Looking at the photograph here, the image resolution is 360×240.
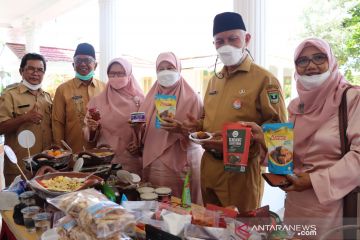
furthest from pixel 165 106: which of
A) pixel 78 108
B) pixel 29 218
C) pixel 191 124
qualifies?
pixel 78 108

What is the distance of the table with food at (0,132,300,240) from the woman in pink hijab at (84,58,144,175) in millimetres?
474

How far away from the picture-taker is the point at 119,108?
2818 mm

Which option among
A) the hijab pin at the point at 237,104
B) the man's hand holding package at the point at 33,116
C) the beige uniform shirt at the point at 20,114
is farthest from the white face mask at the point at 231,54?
the beige uniform shirt at the point at 20,114

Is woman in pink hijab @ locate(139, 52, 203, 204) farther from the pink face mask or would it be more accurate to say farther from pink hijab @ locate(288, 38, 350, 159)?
pink hijab @ locate(288, 38, 350, 159)

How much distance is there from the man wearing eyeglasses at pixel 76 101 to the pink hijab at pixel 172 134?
889mm

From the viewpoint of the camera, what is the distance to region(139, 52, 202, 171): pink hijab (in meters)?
2.44

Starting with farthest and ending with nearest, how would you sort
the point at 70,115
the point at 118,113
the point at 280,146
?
the point at 70,115
the point at 118,113
the point at 280,146

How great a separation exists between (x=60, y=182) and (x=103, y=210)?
710 millimetres

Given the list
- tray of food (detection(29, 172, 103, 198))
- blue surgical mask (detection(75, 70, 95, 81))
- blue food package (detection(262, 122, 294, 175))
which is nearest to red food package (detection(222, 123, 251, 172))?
blue food package (detection(262, 122, 294, 175))

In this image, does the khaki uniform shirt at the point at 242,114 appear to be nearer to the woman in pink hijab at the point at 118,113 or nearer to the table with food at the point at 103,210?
the table with food at the point at 103,210

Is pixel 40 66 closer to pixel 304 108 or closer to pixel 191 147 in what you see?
pixel 191 147

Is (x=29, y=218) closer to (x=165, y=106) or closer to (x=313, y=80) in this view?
(x=165, y=106)

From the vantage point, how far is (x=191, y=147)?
2.53 m

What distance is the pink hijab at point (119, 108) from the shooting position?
2.71 m
